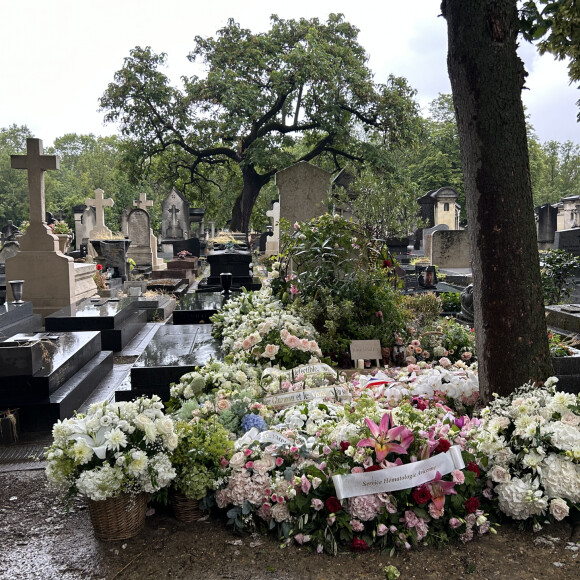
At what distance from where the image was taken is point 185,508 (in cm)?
298

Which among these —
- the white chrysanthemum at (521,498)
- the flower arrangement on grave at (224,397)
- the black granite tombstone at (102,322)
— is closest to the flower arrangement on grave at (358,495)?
the white chrysanthemum at (521,498)

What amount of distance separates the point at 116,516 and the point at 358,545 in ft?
3.95

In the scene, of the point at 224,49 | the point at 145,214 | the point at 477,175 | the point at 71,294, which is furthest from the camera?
the point at 224,49

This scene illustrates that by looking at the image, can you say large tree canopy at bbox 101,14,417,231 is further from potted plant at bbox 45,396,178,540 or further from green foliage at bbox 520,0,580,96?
potted plant at bbox 45,396,178,540

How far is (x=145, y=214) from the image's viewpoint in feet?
67.2

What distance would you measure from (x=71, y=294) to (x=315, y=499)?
867 cm

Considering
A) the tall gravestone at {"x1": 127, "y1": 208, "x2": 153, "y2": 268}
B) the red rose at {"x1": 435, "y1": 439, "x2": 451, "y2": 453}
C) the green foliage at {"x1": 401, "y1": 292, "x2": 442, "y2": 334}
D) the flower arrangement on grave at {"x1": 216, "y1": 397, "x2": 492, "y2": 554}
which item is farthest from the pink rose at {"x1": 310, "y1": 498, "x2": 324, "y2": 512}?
the tall gravestone at {"x1": 127, "y1": 208, "x2": 153, "y2": 268}

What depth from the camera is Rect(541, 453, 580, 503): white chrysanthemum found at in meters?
2.83

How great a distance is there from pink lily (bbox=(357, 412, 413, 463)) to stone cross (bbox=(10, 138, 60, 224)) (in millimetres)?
9130

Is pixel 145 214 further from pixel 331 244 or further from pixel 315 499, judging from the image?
pixel 315 499

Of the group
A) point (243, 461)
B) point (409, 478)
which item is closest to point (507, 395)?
point (409, 478)

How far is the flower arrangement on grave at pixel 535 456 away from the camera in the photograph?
282cm

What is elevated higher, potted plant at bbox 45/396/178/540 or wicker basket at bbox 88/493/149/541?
potted plant at bbox 45/396/178/540

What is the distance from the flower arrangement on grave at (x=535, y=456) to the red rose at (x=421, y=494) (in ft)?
1.38
